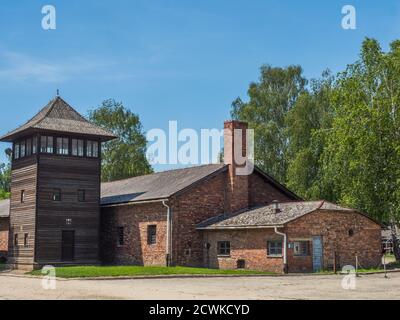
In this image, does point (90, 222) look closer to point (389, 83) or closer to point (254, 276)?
point (254, 276)

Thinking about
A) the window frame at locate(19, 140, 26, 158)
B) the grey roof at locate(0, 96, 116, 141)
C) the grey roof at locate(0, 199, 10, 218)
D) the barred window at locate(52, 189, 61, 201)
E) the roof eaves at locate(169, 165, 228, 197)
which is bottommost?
the grey roof at locate(0, 199, 10, 218)

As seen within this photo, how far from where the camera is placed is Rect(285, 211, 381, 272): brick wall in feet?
104

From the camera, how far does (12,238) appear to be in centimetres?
3881

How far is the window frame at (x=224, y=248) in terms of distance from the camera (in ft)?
113

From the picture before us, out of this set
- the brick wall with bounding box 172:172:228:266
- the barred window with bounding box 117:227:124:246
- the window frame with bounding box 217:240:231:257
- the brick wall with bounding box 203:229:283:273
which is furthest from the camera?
the barred window with bounding box 117:227:124:246

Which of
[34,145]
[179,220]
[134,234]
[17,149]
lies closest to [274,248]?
[179,220]

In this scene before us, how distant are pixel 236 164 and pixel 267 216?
15.9 ft

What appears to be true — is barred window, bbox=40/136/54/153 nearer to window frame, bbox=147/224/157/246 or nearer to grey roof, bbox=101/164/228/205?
grey roof, bbox=101/164/228/205

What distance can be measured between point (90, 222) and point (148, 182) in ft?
17.5

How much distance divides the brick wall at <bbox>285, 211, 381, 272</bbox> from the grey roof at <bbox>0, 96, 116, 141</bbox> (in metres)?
13.2

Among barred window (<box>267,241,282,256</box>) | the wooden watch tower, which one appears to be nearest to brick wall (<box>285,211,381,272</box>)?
barred window (<box>267,241,282,256</box>)

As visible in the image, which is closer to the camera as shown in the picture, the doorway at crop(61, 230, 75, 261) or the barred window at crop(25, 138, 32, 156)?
the doorway at crop(61, 230, 75, 261)

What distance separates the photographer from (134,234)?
37875mm

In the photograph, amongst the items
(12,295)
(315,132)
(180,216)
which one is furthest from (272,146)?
(12,295)
